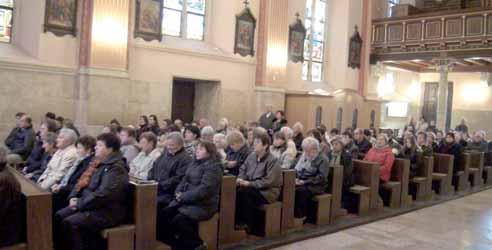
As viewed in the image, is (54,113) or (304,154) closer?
(304,154)

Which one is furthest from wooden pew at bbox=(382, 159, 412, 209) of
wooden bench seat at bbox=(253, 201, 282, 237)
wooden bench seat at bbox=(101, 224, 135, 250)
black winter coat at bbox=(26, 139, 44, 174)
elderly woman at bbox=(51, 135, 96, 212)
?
black winter coat at bbox=(26, 139, 44, 174)

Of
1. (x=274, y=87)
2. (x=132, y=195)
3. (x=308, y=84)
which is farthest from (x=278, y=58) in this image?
(x=132, y=195)

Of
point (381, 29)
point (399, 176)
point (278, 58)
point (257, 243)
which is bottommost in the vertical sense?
point (257, 243)

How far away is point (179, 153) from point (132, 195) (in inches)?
34.3

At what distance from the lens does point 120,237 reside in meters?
4.04

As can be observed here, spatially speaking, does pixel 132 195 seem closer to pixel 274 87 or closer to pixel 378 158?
pixel 378 158

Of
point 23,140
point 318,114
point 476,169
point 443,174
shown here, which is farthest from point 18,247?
point 318,114

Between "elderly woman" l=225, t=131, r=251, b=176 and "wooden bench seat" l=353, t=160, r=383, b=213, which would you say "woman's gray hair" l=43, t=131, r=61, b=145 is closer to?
"elderly woman" l=225, t=131, r=251, b=176

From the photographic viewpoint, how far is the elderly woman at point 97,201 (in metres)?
3.93

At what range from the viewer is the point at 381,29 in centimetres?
1791

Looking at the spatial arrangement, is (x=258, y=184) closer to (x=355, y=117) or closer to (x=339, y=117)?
(x=339, y=117)

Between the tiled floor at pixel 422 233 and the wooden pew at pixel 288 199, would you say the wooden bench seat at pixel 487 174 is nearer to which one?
A: the tiled floor at pixel 422 233

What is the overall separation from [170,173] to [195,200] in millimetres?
560

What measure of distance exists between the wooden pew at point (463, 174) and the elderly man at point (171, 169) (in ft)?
22.0
